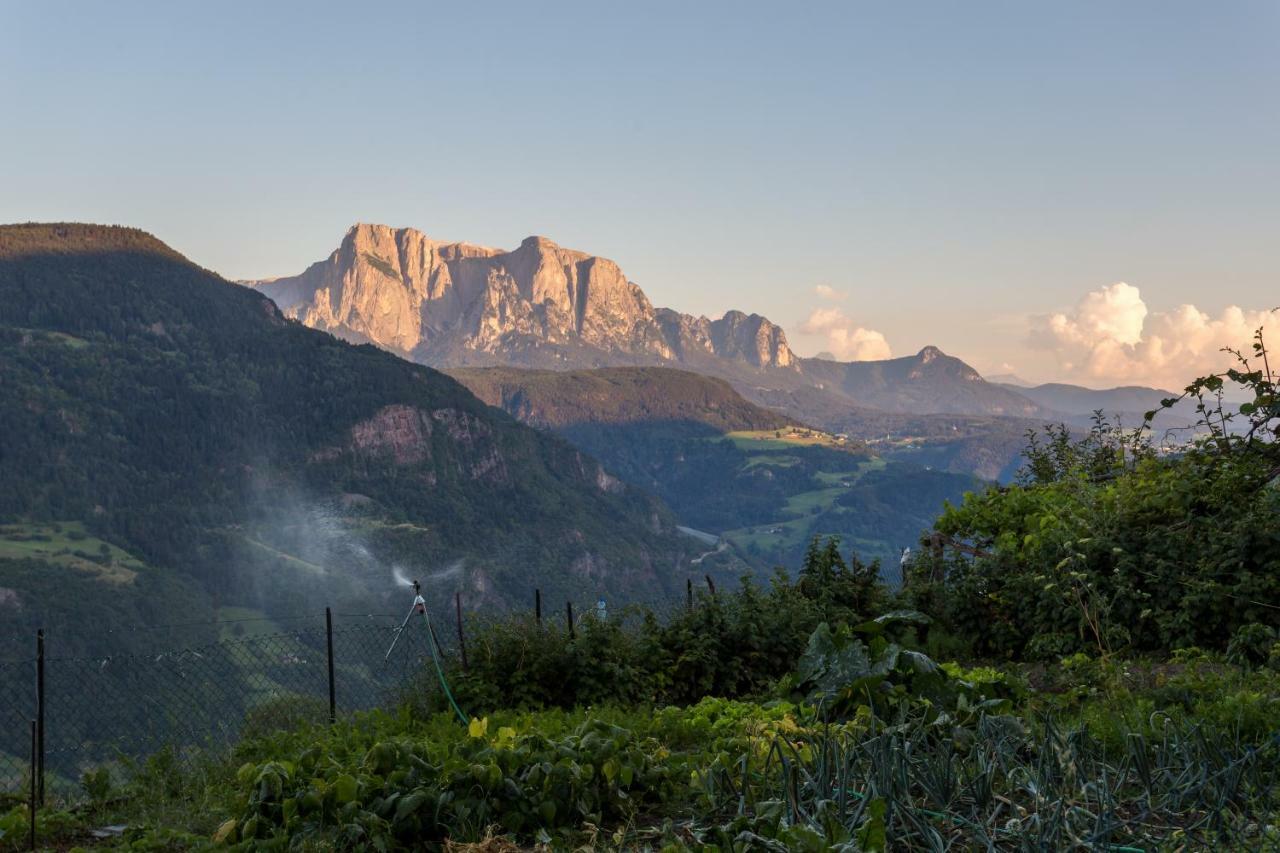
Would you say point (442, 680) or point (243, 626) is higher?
point (442, 680)

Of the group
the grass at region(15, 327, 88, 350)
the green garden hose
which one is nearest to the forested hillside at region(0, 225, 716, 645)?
the grass at region(15, 327, 88, 350)

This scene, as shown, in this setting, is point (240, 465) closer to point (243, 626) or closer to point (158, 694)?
point (243, 626)

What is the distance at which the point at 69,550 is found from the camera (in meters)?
102

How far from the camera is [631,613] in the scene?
10836mm

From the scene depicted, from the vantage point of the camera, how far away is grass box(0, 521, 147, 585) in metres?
96.8

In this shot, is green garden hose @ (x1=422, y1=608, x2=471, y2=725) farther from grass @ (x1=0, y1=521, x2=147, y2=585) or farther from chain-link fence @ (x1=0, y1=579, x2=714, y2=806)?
grass @ (x1=0, y1=521, x2=147, y2=585)

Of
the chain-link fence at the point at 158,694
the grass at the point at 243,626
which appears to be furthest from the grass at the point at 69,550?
the chain-link fence at the point at 158,694

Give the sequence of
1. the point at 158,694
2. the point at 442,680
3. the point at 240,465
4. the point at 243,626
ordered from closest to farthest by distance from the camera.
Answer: the point at 442,680 < the point at 158,694 < the point at 243,626 < the point at 240,465

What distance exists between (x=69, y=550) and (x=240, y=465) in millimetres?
41927

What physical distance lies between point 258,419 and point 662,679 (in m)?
156

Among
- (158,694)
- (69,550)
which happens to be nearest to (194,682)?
(158,694)

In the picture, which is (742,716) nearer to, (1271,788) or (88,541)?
(1271,788)

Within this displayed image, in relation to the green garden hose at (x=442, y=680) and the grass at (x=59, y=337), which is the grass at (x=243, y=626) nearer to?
the grass at (x=59, y=337)

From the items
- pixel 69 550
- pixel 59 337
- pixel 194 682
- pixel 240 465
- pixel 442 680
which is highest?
pixel 59 337
